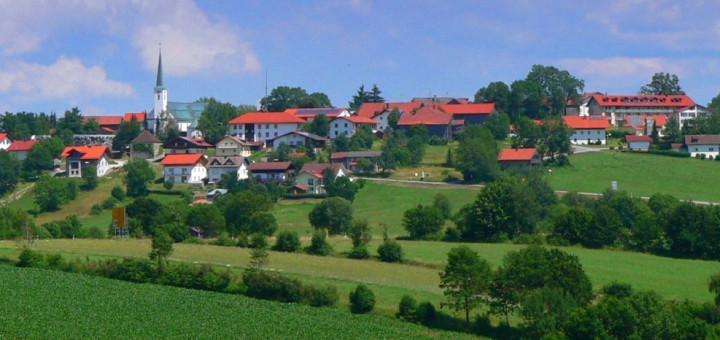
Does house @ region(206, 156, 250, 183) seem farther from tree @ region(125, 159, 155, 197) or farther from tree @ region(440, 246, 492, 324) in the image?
tree @ region(440, 246, 492, 324)

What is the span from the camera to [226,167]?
285 feet

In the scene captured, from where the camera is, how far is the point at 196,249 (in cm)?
5378

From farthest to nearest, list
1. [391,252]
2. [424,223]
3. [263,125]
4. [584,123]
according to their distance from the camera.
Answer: [263,125], [584,123], [424,223], [391,252]

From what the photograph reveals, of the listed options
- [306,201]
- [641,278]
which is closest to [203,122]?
[306,201]

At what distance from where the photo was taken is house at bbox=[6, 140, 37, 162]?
9469cm

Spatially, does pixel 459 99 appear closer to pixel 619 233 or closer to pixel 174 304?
pixel 619 233

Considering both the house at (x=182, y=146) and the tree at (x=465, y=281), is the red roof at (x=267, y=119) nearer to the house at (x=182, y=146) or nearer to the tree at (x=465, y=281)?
the house at (x=182, y=146)

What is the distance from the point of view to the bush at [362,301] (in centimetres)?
4088

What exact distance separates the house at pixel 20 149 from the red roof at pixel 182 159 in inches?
547

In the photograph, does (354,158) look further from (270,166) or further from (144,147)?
(144,147)

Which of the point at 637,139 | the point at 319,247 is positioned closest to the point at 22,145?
the point at 319,247

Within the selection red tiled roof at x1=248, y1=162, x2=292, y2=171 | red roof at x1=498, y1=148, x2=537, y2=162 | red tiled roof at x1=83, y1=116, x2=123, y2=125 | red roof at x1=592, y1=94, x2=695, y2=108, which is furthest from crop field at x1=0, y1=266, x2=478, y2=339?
red roof at x1=592, y1=94, x2=695, y2=108

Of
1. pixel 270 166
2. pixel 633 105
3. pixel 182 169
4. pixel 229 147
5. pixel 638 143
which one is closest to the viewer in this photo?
pixel 270 166

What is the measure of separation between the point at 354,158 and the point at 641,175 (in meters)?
21.5
